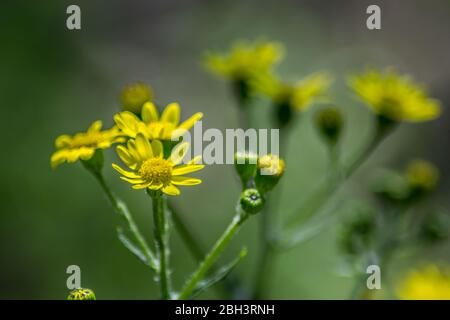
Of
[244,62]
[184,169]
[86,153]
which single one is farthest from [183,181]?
[244,62]

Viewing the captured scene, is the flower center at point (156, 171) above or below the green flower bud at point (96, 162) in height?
below

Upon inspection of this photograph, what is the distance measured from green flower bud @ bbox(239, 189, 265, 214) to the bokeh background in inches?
78.6

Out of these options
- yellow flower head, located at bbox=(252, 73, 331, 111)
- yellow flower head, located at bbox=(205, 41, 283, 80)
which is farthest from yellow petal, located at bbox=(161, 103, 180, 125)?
yellow flower head, located at bbox=(205, 41, 283, 80)

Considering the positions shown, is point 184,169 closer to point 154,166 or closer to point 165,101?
point 154,166

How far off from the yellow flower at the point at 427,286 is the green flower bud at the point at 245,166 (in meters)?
1.73

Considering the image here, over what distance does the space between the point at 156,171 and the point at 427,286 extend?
92.2 inches

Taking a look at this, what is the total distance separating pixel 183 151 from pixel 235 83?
1855 mm

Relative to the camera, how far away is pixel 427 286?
438cm

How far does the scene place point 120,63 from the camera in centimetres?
865

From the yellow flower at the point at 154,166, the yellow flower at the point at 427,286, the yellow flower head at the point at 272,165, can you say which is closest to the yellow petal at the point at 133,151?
the yellow flower at the point at 154,166

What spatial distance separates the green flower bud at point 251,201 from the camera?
2.96m

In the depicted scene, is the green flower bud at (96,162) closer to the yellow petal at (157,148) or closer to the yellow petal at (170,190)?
the yellow petal at (157,148)

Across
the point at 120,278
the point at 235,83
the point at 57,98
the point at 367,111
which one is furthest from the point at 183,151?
the point at 367,111
